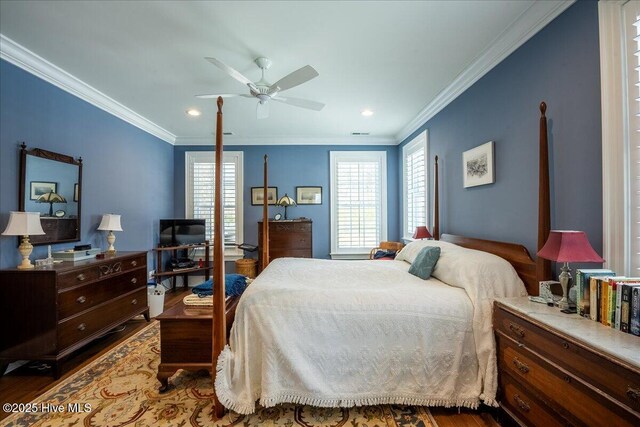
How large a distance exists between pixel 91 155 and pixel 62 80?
829mm

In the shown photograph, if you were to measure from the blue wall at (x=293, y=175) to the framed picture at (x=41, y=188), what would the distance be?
8.13ft

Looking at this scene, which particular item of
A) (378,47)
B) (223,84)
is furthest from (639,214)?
(223,84)

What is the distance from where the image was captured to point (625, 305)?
50.1 inches

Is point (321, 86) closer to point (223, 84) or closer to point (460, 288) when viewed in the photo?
point (223, 84)

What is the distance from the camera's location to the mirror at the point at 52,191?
2.56 meters

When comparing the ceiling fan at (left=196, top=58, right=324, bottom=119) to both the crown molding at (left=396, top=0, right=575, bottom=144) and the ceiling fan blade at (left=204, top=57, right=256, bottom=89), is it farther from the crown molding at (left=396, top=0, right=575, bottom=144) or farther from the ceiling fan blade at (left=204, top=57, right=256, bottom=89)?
the crown molding at (left=396, top=0, right=575, bottom=144)

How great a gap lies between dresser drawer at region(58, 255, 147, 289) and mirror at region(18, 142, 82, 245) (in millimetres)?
540

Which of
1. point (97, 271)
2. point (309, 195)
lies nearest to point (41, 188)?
point (97, 271)

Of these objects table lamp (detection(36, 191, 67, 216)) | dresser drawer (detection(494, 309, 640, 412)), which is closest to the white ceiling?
table lamp (detection(36, 191, 67, 216))

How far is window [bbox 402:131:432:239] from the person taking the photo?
4.08 m

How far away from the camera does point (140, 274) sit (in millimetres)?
3396

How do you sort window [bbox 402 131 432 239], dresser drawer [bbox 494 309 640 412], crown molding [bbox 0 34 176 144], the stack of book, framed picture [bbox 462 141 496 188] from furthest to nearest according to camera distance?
window [bbox 402 131 432 239] < framed picture [bbox 462 141 496 188] < crown molding [bbox 0 34 176 144] < the stack of book < dresser drawer [bbox 494 309 640 412]

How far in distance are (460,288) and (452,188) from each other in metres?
1.59

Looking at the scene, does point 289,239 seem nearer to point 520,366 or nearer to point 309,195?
point 309,195
